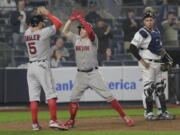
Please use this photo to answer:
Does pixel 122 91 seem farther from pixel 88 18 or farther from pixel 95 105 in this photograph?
pixel 88 18

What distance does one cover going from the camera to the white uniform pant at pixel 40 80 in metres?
11.6

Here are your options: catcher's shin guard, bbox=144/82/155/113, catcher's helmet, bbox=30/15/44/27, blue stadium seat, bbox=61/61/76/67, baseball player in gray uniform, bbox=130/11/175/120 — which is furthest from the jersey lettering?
blue stadium seat, bbox=61/61/76/67

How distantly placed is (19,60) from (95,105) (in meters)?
2.50

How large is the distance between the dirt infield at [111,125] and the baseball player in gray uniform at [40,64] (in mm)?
552

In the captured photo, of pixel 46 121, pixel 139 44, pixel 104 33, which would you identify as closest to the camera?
pixel 139 44

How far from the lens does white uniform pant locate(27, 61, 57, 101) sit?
11.6 metres

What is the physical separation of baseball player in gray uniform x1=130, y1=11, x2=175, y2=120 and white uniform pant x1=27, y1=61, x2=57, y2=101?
1.93 meters

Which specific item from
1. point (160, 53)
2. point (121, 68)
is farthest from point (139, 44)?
point (121, 68)

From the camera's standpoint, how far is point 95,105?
1739cm

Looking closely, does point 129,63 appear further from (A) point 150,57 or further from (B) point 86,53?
(B) point 86,53

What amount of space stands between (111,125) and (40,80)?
168 centimetres

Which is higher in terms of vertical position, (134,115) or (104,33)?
(104,33)

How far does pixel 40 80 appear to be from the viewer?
11.6 meters

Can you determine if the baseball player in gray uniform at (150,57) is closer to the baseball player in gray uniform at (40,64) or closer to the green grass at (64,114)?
the green grass at (64,114)
